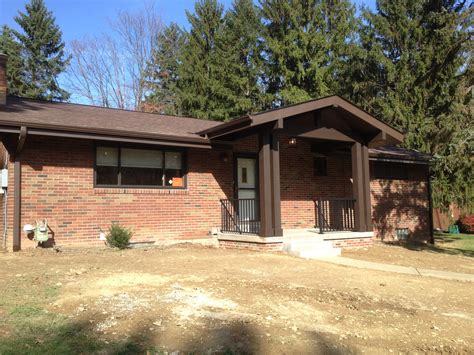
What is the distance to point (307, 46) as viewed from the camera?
26.5 meters

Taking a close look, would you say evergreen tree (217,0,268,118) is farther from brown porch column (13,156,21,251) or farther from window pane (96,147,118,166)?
brown porch column (13,156,21,251)

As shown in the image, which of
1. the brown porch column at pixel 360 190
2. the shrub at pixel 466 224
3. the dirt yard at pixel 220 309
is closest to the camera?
the dirt yard at pixel 220 309

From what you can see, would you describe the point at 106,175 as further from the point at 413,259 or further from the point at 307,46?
the point at 307,46

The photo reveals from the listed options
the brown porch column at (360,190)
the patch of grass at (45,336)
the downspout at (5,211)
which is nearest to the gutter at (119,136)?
the downspout at (5,211)

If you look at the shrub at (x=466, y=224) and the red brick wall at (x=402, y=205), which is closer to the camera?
the red brick wall at (x=402, y=205)

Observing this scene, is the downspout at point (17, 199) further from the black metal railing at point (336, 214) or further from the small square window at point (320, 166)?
the small square window at point (320, 166)

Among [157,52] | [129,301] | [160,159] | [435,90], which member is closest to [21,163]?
[160,159]

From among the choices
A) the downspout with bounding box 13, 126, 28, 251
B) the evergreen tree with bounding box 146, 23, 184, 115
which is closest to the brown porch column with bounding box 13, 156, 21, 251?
the downspout with bounding box 13, 126, 28, 251

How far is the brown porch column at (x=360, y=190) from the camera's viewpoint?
11891 mm

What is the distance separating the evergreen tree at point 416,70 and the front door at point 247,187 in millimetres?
10616

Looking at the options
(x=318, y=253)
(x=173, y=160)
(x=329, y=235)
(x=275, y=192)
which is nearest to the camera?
(x=318, y=253)

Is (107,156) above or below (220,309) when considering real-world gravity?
above

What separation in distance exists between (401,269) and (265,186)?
350 centimetres

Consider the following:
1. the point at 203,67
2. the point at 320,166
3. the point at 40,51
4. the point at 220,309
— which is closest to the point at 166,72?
the point at 203,67
